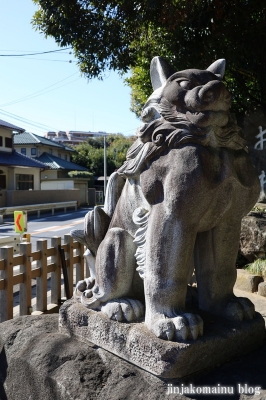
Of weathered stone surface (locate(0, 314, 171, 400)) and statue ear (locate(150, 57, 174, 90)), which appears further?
statue ear (locate(150, 57, 174, 90))

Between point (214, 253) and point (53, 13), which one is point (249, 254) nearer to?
point (214, 253)

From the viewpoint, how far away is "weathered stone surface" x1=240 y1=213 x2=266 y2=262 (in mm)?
4848

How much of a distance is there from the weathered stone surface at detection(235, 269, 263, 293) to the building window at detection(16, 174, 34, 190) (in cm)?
2003

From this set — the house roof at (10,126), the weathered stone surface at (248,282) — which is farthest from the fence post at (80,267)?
the house roof at (10,126)

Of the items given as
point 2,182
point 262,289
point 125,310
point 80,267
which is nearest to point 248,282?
point 262,289

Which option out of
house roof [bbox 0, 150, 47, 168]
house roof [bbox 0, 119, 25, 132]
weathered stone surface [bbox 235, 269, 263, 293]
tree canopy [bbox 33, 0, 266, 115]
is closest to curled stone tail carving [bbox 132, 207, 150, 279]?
weathered stone surface [bbox 235, 269, 263, 293]

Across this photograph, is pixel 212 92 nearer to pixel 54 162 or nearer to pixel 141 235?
pixel 141 235

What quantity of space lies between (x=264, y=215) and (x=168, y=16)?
291 cm

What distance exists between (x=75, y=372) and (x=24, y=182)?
22.7m

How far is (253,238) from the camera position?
4930 millimetres

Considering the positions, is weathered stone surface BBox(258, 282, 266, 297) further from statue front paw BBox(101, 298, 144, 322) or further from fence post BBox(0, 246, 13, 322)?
statue front paw BBox(101, 298, 144, 322)

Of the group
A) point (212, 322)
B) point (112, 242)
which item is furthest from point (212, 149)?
point (212, 322)

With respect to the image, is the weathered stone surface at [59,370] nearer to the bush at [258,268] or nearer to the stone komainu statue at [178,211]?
the stone komainu statue at [178,211]

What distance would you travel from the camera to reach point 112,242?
6.25ft
